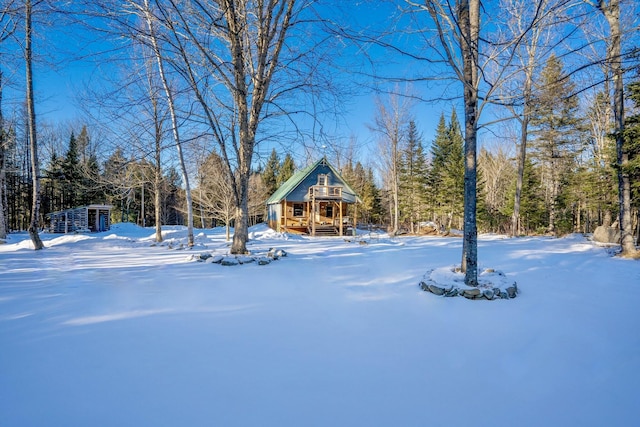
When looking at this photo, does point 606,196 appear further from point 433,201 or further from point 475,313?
point 475,313

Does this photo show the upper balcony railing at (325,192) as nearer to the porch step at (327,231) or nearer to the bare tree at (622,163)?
the porch step at (327,231)

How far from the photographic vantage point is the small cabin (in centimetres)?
1947

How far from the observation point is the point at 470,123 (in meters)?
4.88

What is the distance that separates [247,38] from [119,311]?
7188mm

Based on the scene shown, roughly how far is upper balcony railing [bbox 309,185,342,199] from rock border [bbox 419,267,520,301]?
45.3 feet

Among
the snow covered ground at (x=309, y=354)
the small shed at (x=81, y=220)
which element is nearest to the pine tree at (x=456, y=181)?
the snow covered ground at (x=309, y=354)

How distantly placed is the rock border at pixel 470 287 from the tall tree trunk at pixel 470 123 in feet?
0.77

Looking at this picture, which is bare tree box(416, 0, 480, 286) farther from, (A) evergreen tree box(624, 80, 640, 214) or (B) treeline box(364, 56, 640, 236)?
(A) evergreen tree box(624, 80, 640, 214)

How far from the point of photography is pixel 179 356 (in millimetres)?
2434

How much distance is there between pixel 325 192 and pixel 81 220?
17.2 meters

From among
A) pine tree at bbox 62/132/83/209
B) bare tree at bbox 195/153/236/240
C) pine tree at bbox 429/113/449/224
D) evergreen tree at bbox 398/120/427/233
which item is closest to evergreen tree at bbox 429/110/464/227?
pine tree at bbox 429/113/449/224

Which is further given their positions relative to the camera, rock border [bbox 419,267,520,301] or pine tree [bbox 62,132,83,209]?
pine tree [bbox 62,132,83,209]

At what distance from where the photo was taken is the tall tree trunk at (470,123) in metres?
4.64

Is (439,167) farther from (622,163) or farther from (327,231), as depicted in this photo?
(622,163)
